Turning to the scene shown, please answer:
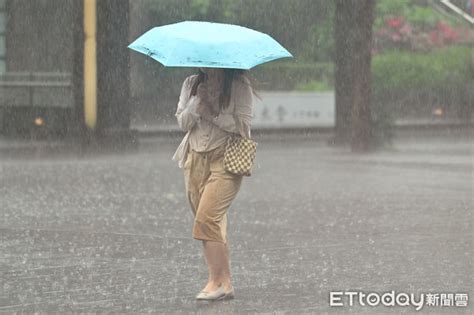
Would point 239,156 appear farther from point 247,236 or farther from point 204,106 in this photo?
point 247,236

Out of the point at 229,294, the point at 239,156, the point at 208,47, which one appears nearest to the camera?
the point at 208,47

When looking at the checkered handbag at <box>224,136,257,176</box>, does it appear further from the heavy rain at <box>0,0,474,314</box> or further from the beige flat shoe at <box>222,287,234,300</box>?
the beige flat shoe at <box>222,287,234,300</box>

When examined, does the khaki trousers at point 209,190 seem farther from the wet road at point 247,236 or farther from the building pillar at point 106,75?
the building pillar at point 106,75

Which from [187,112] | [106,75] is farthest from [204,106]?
[106,75]

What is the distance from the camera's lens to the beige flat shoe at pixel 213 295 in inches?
312

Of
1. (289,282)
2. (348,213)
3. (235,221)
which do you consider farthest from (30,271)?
(348,213)

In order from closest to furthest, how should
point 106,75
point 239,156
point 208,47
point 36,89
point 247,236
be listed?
point 208,47 → point 239,156 → point 247,236 → point 106,75 → point 36,89

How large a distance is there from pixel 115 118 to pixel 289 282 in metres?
13.6

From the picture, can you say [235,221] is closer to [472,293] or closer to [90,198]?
[90,198]

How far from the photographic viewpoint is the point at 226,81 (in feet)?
26.0

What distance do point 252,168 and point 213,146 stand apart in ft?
0.92

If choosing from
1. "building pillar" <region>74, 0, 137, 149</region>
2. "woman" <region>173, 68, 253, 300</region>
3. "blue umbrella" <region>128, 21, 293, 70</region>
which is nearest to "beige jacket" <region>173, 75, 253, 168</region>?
"woman" <region>173, 68, 253, 300</region>

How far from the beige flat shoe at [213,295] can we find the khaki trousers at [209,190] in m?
0.31

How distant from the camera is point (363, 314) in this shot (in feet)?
25.1
